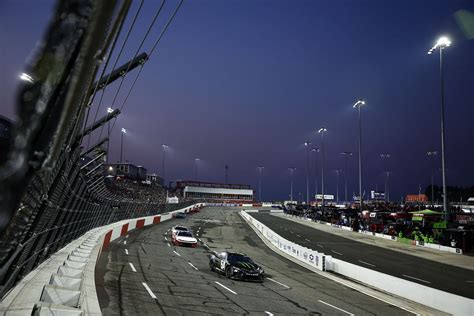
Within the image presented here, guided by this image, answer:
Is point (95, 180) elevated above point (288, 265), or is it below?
above

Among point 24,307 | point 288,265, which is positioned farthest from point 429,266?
point 24,307

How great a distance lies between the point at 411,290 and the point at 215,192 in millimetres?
143854

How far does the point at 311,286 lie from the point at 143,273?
281 inches

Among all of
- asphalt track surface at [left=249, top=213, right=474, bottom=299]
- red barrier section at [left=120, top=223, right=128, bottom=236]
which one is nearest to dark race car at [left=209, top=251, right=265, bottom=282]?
asphalt track surface at [left=249, top=213, right=474, bottom=299]

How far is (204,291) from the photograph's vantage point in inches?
576

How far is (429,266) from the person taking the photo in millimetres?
25547

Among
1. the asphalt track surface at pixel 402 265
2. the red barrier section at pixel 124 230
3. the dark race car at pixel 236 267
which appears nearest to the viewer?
the dark race car at pixel 236 267

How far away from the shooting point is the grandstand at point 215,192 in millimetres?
152875

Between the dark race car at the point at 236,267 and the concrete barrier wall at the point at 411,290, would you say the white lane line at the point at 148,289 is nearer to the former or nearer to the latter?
the dark race car at the point at 236,267

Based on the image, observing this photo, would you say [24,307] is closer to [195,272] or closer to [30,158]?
[30,158]

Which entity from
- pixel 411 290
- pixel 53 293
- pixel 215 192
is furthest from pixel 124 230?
pixel 215 192

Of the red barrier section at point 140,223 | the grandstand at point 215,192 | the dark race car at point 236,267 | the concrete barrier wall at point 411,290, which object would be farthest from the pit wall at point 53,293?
the grandstand at point 215,192

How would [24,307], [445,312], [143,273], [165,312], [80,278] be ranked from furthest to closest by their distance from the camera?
1. [143,273]
2. [445,312]
3. [165,312]
4. [80,278]
5. [24,307]

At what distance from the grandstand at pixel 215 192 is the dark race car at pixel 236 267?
129413mm
